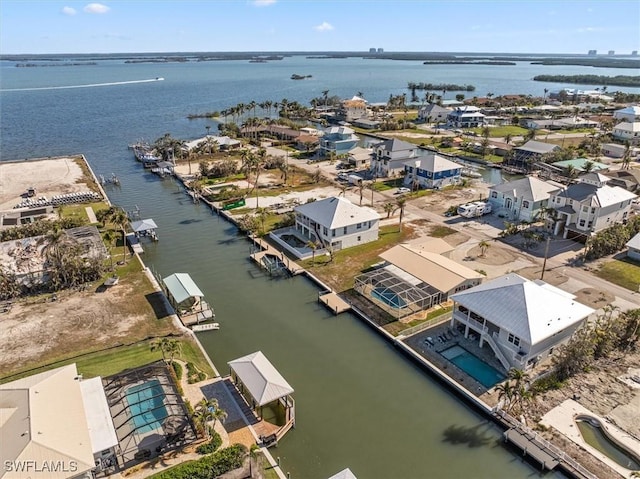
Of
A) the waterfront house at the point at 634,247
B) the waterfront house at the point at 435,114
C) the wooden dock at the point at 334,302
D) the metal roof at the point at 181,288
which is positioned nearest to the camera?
the metal roof at the point at 181,288

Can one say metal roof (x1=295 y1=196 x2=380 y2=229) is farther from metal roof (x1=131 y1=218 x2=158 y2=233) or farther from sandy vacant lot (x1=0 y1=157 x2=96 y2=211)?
sandy vacant lot (x1=0 y1=157 x2=96 y2=211)

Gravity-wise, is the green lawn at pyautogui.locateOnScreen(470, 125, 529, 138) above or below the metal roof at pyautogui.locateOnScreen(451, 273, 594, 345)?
below

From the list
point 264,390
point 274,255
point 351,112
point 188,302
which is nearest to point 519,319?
point 264,390

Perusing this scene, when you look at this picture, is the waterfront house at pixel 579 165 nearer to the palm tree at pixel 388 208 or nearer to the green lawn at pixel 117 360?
the palm tree at pixel 388 208

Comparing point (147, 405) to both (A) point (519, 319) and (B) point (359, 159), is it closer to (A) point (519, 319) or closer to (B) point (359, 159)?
(A) point (519, 319)

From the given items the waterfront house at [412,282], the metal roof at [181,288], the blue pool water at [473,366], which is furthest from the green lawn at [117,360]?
the blue pool water at [473,366]

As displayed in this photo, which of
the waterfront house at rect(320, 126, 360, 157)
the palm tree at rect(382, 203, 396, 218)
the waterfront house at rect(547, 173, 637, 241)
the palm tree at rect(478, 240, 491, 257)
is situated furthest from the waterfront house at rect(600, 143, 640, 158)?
the palm tree at rect(478, 240, 491, 257)
